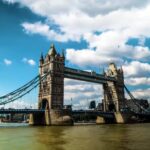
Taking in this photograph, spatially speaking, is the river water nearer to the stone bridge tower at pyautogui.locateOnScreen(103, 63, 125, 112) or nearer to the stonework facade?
the stonework facade

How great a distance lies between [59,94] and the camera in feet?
358

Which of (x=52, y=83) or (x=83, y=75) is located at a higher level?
(x=83, y=75)

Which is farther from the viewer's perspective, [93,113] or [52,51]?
[93,113]

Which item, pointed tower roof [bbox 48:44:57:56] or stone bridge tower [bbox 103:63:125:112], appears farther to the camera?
stone bridge tower [bbox 103:63:125:112]

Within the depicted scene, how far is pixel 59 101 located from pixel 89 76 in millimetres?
21351

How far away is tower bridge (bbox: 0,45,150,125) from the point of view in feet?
315

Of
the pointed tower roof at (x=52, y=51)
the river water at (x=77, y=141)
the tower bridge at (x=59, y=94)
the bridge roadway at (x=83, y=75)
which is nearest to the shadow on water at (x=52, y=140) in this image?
the river water at (x=77, y=141)

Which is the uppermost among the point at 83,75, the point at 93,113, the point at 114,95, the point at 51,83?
the point at 83,75

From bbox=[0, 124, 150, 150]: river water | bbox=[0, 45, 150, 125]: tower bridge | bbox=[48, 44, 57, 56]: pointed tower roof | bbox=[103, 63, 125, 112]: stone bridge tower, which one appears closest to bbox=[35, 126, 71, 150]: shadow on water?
bbox=[0, 124, 150, 150]: river water

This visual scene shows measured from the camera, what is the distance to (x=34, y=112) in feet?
317

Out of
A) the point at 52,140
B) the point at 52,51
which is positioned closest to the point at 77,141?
the point at 52,140

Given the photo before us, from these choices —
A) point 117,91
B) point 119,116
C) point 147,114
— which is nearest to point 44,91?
point 119,116

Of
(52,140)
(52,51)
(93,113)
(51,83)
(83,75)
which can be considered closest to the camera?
(52,140)

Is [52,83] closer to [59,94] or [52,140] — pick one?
[59,94]
